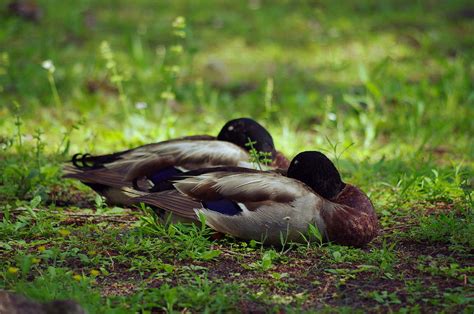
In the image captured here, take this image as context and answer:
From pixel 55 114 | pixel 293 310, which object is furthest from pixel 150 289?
pixel 55 114

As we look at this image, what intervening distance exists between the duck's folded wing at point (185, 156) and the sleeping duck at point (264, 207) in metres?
0.70

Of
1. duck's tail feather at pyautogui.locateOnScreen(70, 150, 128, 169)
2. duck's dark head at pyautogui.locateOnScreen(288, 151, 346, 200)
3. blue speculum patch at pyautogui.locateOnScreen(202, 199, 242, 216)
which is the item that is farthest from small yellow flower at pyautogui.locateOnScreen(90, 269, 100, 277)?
duck's tail feather at pyautogui.locateOnScreen(70, 150, 128, 169)

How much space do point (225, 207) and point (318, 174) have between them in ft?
2.06

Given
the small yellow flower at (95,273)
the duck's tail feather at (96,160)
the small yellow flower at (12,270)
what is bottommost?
the small yellow flower at (95,273)

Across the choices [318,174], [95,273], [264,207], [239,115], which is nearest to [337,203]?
[318,174]

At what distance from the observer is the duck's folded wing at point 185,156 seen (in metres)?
5.62

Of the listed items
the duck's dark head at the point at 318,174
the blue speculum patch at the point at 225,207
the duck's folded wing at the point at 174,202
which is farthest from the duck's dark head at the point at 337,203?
the duck's folded wing at the point at 174,202

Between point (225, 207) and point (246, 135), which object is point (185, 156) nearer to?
point (246, 135)

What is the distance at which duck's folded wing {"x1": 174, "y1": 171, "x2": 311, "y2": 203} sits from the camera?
4.62 m

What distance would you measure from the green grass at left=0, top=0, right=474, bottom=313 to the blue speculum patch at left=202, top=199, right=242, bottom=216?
168 millimetres

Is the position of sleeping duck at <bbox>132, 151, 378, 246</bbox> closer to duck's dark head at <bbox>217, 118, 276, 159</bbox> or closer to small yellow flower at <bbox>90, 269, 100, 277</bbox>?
small yellow flower at <bbox>90, 269, 100, 277</bbox>

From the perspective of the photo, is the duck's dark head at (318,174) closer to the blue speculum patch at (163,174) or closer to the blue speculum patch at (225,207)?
the blue speculum patch at (225,207)

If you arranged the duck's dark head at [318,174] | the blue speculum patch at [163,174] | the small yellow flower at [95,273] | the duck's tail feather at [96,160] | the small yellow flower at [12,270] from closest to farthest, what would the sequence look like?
the small yellow flower at [12,270], the small yellow flower at [95,273], the duck's dark head at [318,174], the blue speculum patch at [163,174], the duck's tail feather at [96,160]

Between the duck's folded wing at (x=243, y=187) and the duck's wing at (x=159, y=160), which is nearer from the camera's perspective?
the duck's folded wing at (x=243, y=187)
